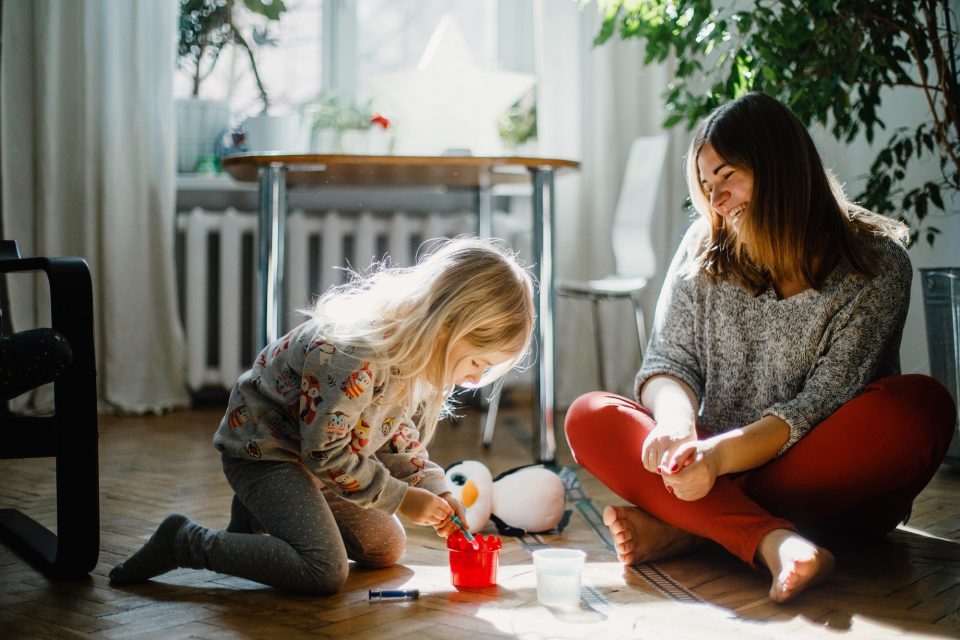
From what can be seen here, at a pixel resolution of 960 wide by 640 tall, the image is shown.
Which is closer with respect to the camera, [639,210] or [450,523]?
[450,523]

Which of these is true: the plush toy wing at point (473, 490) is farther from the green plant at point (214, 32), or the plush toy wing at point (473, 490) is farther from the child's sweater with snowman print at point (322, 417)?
the green plant at point (214, 32)

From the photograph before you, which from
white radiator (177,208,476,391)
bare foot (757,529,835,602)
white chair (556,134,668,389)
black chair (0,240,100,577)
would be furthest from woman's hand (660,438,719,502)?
white radiator (177,208,476,391)

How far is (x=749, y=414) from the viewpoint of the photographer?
1.71 meters

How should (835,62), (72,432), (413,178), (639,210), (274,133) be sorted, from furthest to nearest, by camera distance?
1. (639,210)
2. (274,133)
3. (413,178)
4. (835,62)
5. (72,432)

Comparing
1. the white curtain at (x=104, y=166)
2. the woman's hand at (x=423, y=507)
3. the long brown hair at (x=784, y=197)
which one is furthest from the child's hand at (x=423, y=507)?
the white curtain at (x=104, y=166)

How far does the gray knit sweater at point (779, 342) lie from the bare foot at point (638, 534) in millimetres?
216

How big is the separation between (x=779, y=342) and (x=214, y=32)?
8.41 ft

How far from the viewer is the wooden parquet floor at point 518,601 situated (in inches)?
51.1

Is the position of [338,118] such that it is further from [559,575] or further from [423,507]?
[559,575]

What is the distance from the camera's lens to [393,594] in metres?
1.43

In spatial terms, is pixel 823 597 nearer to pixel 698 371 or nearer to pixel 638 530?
pixel 638 530

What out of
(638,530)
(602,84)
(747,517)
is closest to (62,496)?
(638,530)

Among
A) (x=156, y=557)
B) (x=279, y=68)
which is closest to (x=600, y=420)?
(x=156, y=557)

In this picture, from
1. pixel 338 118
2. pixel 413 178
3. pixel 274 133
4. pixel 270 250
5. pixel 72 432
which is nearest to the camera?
pixel 72 432
